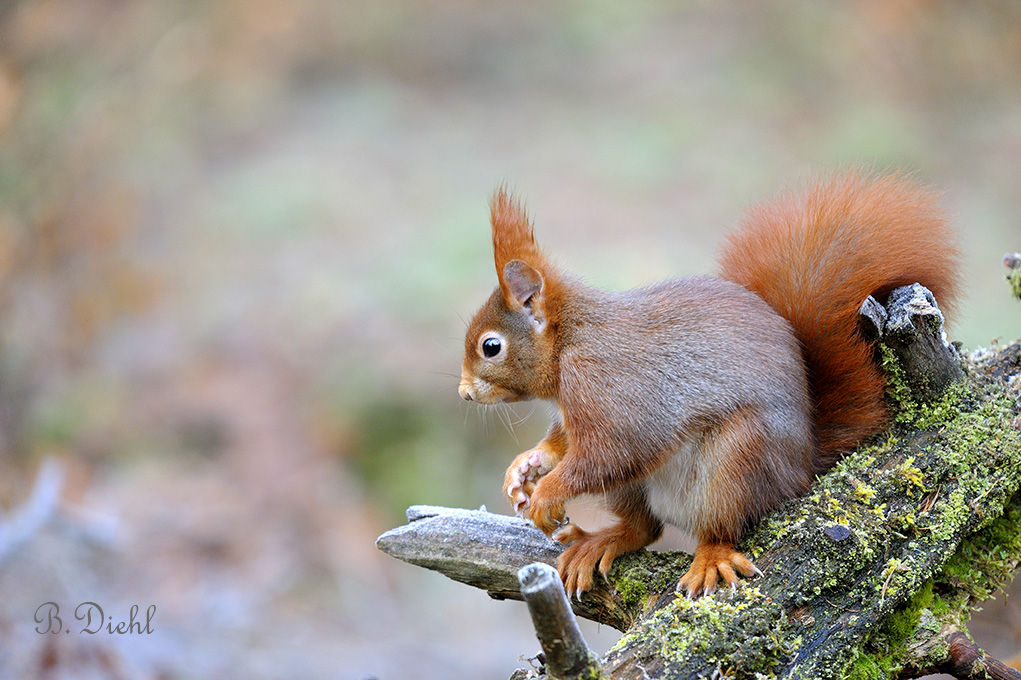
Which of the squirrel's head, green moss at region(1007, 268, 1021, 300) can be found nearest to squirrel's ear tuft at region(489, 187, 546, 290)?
the squirrel's head

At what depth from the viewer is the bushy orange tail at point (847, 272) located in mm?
1919

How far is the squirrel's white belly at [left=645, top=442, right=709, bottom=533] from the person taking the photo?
179 centimetres

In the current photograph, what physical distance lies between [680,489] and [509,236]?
2.29ft

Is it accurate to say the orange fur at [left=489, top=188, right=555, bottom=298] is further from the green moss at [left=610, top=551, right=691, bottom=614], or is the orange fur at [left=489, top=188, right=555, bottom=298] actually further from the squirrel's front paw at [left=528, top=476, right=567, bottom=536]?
the green moss at [left=610, top=551, right=691, bottom=614]

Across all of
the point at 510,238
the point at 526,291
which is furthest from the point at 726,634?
the point at 510,238

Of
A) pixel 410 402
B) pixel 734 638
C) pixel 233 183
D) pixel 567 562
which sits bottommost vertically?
pixel 734 638

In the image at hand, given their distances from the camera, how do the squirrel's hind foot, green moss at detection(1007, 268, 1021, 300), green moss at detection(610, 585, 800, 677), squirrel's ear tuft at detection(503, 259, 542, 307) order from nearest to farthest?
green moss at detection(610, 585, 800, 677)
the squirrel's hind foot
squirrel's ear tuft at detection(503, 259, 542, 307)
green moss at detection(1007, 268, 1021, 300)

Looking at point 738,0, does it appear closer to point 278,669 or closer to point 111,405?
point 111,405

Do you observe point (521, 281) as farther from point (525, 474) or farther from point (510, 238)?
point (525, 474)

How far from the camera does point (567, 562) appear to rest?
198cm

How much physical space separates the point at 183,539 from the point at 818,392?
10.4 feet

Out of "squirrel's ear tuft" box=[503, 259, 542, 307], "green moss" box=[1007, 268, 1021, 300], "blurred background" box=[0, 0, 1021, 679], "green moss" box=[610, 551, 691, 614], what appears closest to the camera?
"green moss" box=[610, 551, 691, 614]

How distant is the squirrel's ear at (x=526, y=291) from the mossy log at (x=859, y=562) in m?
0.52

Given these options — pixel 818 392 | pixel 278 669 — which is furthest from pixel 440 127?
pixel 818 392
